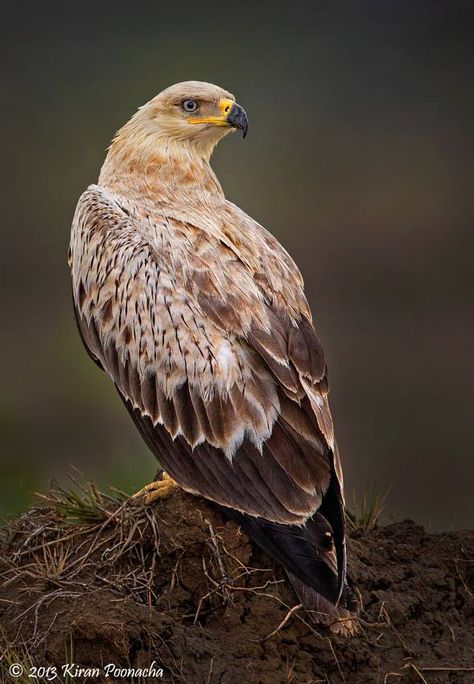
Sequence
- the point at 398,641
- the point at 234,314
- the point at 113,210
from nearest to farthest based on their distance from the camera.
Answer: the point at 398,641 → the point at 234,314 → the point at 113,210

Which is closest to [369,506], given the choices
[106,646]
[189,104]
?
[106,646]

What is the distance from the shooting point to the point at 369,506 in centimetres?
581

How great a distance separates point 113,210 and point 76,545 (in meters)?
1.75

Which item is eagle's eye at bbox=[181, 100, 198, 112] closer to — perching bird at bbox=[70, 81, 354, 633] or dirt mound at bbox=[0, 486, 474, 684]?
perching bird at bbox=[70, 81, 354, 633]

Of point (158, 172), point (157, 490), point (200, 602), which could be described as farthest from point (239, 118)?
point (200, 602)

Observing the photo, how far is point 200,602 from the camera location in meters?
4.82

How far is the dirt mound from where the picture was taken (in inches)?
173

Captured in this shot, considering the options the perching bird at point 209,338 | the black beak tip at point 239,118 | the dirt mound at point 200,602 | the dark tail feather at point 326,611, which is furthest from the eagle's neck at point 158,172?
the dark tail feather at point 326,611

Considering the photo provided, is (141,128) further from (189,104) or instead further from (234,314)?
(234,314)

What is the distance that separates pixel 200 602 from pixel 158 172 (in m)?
2.41

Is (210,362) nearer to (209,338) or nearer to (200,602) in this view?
(209,338)

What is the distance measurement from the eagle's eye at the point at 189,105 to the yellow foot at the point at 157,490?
2028 mm

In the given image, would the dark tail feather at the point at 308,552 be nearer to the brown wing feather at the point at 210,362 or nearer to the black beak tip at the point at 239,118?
the brown wing feather at the point at 210,362

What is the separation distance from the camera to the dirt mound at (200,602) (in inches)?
173
